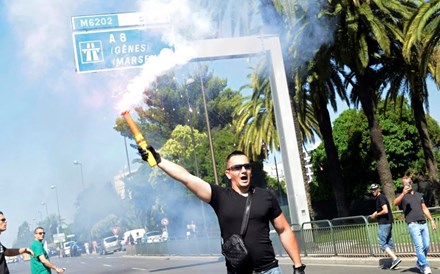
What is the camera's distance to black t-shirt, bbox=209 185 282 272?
4.23 m

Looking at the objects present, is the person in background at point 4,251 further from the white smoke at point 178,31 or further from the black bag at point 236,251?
the white smoke at point 178,31

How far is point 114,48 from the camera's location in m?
15.0

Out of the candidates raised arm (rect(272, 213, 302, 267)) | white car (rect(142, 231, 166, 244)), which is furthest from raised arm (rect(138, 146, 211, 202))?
white car (rect(142, 231, 166, 244))

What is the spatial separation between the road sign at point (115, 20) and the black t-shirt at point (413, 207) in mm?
7679

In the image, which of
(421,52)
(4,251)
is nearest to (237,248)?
(4,251)

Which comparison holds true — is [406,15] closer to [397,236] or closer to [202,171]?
[397,236]

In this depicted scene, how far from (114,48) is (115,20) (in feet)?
3.06

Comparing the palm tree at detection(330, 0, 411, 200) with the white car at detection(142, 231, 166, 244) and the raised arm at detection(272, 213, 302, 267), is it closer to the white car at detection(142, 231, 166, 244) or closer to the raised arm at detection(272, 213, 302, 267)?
the raised arm at detection(272, 213, 302, 267)

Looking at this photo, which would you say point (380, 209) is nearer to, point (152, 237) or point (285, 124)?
point (285, 124)

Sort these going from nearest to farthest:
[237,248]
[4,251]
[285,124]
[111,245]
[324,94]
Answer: [237,248] < [4,251] < [285,124] < [324,94] < [111,245]

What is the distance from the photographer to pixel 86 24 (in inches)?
572

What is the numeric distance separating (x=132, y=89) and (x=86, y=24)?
636 centimetres

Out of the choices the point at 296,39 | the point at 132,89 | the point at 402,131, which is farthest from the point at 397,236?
the point at 402,131

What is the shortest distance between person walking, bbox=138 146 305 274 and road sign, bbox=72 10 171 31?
1048 centimetres
